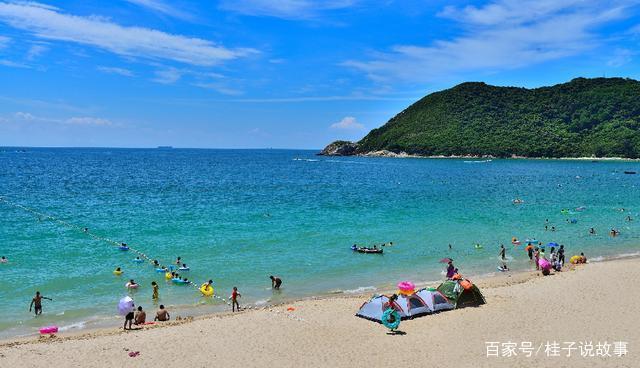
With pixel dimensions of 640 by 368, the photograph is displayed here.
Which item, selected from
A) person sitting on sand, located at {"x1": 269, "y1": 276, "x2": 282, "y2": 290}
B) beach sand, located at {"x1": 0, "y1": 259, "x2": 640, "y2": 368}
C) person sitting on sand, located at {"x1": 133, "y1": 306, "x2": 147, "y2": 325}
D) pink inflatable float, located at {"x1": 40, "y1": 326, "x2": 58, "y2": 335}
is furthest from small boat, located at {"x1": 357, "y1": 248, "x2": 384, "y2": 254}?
pink inflatable float, located at {"x1": 40, "y1": 326, "x2": 58, "y2": 335}

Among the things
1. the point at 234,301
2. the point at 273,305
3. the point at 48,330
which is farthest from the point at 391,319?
the point at 48,330

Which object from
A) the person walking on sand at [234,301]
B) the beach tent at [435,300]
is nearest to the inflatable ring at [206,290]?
the person walking on sand at [234,301]

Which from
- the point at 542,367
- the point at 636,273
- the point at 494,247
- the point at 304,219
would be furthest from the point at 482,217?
the point at 542,367

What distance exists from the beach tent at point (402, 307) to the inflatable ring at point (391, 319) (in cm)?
103

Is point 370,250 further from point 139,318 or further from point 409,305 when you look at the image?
point 139,318

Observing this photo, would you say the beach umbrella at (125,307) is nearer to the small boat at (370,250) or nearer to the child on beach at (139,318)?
the child on beach at (139,318)

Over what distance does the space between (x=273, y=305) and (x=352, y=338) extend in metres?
6.71

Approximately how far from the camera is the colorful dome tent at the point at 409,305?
20.8 m

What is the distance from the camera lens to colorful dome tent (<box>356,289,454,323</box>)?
2081cm

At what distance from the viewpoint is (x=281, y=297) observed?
2608 centimetres

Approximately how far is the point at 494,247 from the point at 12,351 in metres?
32.3

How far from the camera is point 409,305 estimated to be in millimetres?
21125

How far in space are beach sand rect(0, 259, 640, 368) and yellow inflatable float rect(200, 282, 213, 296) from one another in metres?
2.63

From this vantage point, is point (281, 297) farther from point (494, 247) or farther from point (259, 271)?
point (494, 247)
